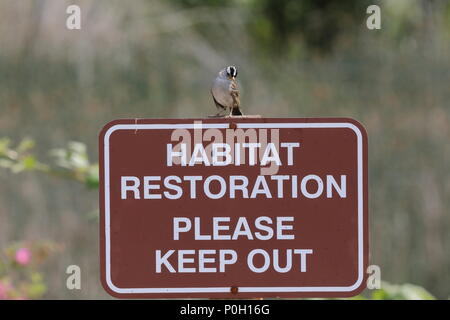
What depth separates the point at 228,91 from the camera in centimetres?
100

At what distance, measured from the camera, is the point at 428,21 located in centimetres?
516

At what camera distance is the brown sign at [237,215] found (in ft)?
3.09

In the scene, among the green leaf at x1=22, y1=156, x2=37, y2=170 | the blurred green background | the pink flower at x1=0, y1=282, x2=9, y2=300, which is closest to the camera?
the green leaf at x1=22, y1=156, x2=37, y2=170

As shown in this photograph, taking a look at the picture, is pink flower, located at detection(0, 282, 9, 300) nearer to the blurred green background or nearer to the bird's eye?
the bird's eye

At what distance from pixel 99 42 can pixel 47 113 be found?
93 centimetres

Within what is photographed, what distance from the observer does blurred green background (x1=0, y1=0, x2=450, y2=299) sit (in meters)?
3.34

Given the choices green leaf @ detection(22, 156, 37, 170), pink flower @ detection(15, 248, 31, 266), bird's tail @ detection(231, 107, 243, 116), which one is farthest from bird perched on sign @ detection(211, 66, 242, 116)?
pink flower @ detection(15, 248, 31, 266)

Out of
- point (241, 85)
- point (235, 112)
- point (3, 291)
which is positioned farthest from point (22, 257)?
point (241, 85)

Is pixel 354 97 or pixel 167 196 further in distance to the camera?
pixel 354 97

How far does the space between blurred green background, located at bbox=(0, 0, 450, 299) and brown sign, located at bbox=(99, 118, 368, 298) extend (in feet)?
6.95

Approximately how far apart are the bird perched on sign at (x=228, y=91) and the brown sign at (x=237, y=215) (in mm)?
69
